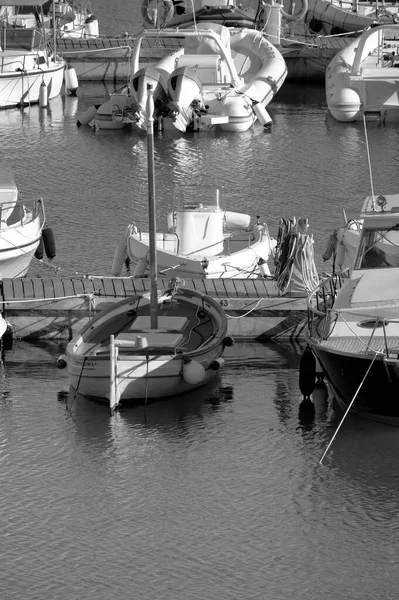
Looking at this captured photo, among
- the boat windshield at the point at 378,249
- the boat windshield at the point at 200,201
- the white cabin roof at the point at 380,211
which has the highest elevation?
the white cabin roof at the point at 380,211

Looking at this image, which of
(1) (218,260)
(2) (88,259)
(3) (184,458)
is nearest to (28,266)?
(2) (88,259)

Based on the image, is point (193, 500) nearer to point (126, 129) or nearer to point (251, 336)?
point (251, 336)

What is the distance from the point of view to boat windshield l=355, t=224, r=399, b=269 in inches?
845

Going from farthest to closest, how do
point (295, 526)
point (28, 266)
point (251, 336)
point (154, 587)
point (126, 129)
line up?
point (126, 129) → point (28, 266) → point (251, 336) → point (295, 526) → point (154, 587)

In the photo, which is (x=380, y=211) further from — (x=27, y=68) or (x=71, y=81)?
(x=71, y=81)

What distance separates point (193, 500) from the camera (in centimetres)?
1831

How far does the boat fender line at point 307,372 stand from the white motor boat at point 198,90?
26403 mm

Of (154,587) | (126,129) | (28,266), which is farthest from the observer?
(126,129)

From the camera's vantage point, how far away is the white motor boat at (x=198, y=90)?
4656 centimetres

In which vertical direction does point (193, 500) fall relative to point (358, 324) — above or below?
below

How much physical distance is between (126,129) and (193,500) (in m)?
31.5

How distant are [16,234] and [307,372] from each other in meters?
8.22

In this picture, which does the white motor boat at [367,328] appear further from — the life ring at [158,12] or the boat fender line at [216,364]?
the life ring at [158,12]

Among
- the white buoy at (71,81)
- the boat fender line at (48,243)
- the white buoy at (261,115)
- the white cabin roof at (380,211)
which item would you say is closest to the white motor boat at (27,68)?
the white buoy at (71,81)
